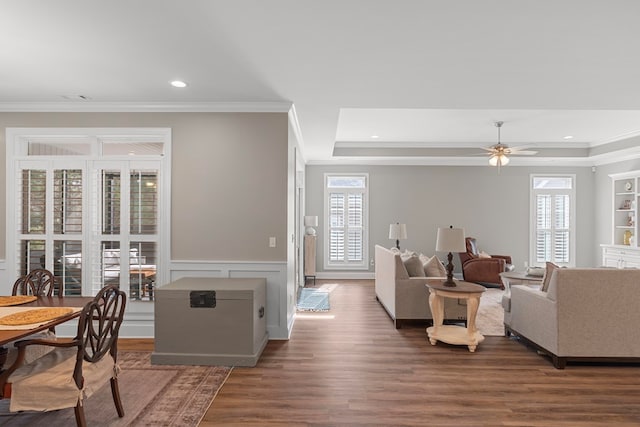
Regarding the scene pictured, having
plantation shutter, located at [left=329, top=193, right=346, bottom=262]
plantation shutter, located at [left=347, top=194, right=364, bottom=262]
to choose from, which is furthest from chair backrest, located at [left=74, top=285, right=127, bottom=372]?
plantation shutter, located at [left=347, top=194, right=364, bottom=262]

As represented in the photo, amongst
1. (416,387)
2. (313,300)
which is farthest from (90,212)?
(416,387)

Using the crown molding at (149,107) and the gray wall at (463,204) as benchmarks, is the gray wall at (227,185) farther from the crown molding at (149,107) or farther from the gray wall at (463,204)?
the gray wall at (463,204)

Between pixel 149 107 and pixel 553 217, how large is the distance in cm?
852

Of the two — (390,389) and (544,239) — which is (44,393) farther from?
(544,239)

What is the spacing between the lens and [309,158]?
7.92 metres

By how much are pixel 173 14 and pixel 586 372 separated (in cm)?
442

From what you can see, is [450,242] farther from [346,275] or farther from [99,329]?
[346,275]

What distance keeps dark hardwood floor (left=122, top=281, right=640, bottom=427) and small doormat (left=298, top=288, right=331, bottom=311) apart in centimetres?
130

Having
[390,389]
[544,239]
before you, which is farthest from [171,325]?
[544,239]

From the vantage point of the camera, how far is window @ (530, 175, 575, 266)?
8.28 m

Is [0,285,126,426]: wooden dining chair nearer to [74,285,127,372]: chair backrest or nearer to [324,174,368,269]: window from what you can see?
[74,285,127,372]: chair backrest

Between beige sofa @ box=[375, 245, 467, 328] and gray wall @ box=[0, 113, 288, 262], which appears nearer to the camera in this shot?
gray wall @ box=[0, 113, 288, 262]

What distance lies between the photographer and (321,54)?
2.91 m

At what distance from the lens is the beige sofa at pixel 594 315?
3.27 metres
